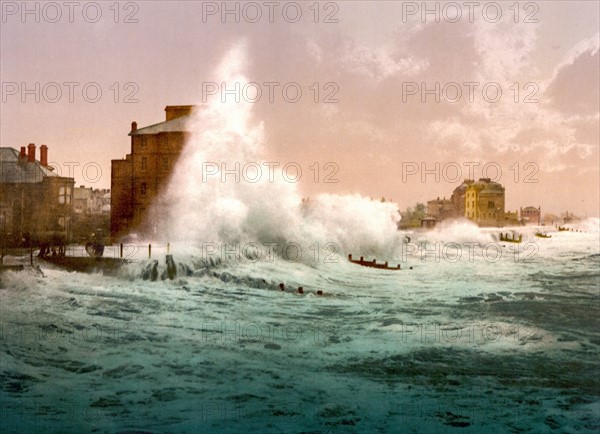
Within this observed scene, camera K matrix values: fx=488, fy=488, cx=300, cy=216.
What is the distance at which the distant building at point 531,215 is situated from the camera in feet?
14.9

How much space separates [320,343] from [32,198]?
9.15 ft

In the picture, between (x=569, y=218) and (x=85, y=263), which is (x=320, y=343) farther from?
(x=569, y=218)

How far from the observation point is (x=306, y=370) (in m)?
3.85

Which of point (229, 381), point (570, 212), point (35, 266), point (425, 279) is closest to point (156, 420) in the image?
point (229, 381)

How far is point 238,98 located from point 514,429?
3.40m

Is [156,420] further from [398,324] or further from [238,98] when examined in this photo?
[238,98]

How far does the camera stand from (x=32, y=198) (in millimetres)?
4258

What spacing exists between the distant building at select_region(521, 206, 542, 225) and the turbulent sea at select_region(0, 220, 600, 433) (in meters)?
0.17

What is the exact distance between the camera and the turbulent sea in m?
3.58

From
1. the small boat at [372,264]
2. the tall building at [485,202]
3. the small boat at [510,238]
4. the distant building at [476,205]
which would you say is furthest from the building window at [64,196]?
the small boat at [510,238]

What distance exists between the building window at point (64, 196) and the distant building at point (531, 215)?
13.4 feet

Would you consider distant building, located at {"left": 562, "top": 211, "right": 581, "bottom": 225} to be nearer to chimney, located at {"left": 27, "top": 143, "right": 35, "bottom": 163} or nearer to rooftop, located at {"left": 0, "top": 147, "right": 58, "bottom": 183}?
rooftop, located at {"left": 0, "top": 147, "right": 58, "bottom": 183}

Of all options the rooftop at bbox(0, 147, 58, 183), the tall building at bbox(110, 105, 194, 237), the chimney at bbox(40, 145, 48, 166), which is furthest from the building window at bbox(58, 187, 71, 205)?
the tall building at bbox(110, 105, 194, 237)

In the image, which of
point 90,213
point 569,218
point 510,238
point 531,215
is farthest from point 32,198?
point 569,218
